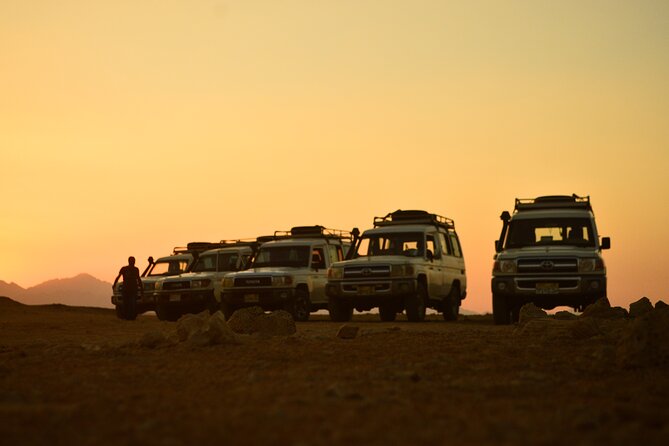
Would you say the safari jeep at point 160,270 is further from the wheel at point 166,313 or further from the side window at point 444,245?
the side window at point 444,245

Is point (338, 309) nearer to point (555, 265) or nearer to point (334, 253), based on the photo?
point (334, 253)

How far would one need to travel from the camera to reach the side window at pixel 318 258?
28.1 metres

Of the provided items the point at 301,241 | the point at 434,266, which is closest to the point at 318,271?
the point at 301,241

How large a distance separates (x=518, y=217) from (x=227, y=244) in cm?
1235

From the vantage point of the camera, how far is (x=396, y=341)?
16.4 meters

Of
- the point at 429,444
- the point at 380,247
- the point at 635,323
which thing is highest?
the point at 380,247

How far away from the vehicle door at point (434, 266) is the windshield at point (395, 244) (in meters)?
0.22

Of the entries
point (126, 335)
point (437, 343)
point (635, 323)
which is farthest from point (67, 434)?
point (126, 335)

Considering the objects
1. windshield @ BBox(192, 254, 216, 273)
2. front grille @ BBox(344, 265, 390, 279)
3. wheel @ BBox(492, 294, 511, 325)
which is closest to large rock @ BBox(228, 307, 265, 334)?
front grille @ BBox(344, 265, 390, 279)

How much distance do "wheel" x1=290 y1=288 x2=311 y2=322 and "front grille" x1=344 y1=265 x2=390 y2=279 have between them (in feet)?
9.04

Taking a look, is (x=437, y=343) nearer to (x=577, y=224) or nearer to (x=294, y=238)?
(x=577, y=224)

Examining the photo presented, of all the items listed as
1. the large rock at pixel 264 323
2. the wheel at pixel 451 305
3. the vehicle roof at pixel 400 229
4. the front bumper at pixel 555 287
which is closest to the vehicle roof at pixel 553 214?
the front bumper at pixel 555 287

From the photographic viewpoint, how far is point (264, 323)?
18922 mm

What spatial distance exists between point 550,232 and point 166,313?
498 inches
